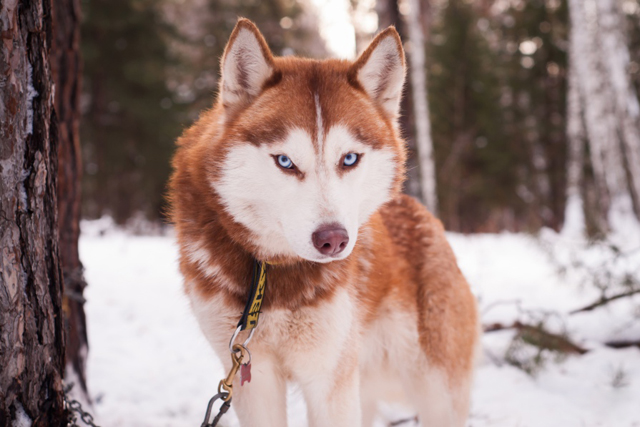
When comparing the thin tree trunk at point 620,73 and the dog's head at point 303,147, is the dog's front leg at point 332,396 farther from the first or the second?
the thin tree trunk at point 620,73

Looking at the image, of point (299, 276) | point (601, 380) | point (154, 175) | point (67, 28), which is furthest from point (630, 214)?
point (154, 175)

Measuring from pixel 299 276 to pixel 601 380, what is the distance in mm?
2827

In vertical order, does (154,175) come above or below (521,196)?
above

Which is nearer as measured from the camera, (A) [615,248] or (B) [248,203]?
(B) [248,203]

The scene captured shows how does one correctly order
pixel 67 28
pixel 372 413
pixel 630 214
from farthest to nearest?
1. pixel 630 214
2. pixel 372 413
3. pixel 67 28

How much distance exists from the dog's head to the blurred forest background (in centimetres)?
981

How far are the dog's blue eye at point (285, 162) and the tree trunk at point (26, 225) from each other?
34.5 inches

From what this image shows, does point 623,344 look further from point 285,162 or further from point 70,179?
point 70,179

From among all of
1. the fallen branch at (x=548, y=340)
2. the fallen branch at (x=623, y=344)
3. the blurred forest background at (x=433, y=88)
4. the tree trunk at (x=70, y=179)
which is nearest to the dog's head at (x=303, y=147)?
the tree trunk at (x=70, y=179)

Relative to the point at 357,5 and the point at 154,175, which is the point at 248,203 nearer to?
the point at 357,5

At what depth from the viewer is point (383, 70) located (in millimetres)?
2322

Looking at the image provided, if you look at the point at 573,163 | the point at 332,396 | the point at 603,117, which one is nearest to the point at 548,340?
the point at 332,396

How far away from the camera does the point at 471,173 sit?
59.6ft

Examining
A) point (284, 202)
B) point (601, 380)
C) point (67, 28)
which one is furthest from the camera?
point (601, 380)
